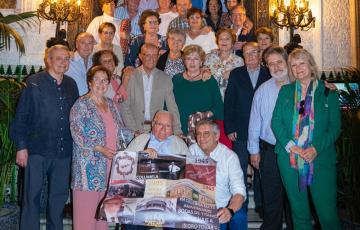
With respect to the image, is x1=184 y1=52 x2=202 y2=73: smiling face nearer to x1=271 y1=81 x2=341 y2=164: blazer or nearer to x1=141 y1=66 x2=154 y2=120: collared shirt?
x1=141 y1=66 x2=154 y2=120: collared shirt

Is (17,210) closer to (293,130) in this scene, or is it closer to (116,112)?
(116,112)

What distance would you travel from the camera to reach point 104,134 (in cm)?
345

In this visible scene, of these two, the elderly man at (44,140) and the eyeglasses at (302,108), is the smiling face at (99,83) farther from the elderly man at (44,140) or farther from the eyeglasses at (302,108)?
the eyeglasses at (302,108)

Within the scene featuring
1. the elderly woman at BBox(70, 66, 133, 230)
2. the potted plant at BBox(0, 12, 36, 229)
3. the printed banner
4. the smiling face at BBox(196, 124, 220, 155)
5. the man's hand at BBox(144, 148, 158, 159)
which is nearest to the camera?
the printed banner

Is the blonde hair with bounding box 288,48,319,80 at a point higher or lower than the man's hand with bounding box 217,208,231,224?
higher

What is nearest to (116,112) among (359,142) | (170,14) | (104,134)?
(104,134)

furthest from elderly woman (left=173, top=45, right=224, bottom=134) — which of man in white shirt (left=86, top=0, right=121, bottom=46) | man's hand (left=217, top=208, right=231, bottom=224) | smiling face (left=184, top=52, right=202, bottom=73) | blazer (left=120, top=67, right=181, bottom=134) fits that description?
man in white shirt (left=86, top=0, right=121, bottom=46)

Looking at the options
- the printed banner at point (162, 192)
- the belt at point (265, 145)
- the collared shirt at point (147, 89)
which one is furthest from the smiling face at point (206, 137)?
the collared shirt at point (147, 89)

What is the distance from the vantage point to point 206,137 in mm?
3121

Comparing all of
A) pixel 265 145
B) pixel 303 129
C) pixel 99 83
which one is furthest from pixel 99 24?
pixel 303 129

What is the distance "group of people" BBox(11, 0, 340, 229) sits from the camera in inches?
124

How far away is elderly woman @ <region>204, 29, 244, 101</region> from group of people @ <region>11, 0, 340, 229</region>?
12 mm

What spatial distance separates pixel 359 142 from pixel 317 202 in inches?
46.3

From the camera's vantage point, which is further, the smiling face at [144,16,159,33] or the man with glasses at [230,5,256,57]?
the man with glasses at [230,5,256,57]
